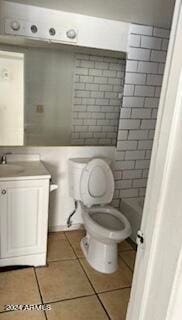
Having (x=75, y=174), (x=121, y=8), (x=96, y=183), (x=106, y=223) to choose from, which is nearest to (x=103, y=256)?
(x=106, y=223)

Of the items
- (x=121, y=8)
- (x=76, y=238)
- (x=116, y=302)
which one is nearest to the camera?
(x=116, y=302)

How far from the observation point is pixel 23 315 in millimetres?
1718

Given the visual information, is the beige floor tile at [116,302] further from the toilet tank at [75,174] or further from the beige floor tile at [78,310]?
the toilet tank at [75,174]

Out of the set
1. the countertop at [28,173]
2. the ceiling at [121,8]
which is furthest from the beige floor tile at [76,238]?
the ceiling at [121,8]

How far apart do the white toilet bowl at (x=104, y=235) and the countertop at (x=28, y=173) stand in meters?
0.53

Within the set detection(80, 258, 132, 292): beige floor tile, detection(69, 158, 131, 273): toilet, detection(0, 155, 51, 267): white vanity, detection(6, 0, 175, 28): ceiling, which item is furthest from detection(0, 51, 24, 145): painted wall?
detection(80, 258, 132, 292): beige floor tile

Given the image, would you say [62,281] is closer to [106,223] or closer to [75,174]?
[106,223]

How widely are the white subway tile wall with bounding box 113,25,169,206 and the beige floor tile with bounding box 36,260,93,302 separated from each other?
90cm

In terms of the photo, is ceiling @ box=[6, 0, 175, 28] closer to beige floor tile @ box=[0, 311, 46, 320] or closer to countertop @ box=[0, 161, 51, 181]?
countertop @ box=[0, 161, 51, 181]

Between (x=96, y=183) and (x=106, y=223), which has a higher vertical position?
(x=96, y=183)

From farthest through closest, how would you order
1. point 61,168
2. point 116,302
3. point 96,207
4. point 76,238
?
point 76,238 < point 61,168 < point 96,207 < point 116,302

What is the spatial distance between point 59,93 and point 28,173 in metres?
0.86

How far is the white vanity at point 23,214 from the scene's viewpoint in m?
1.98

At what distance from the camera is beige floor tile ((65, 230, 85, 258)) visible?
2.45 m
